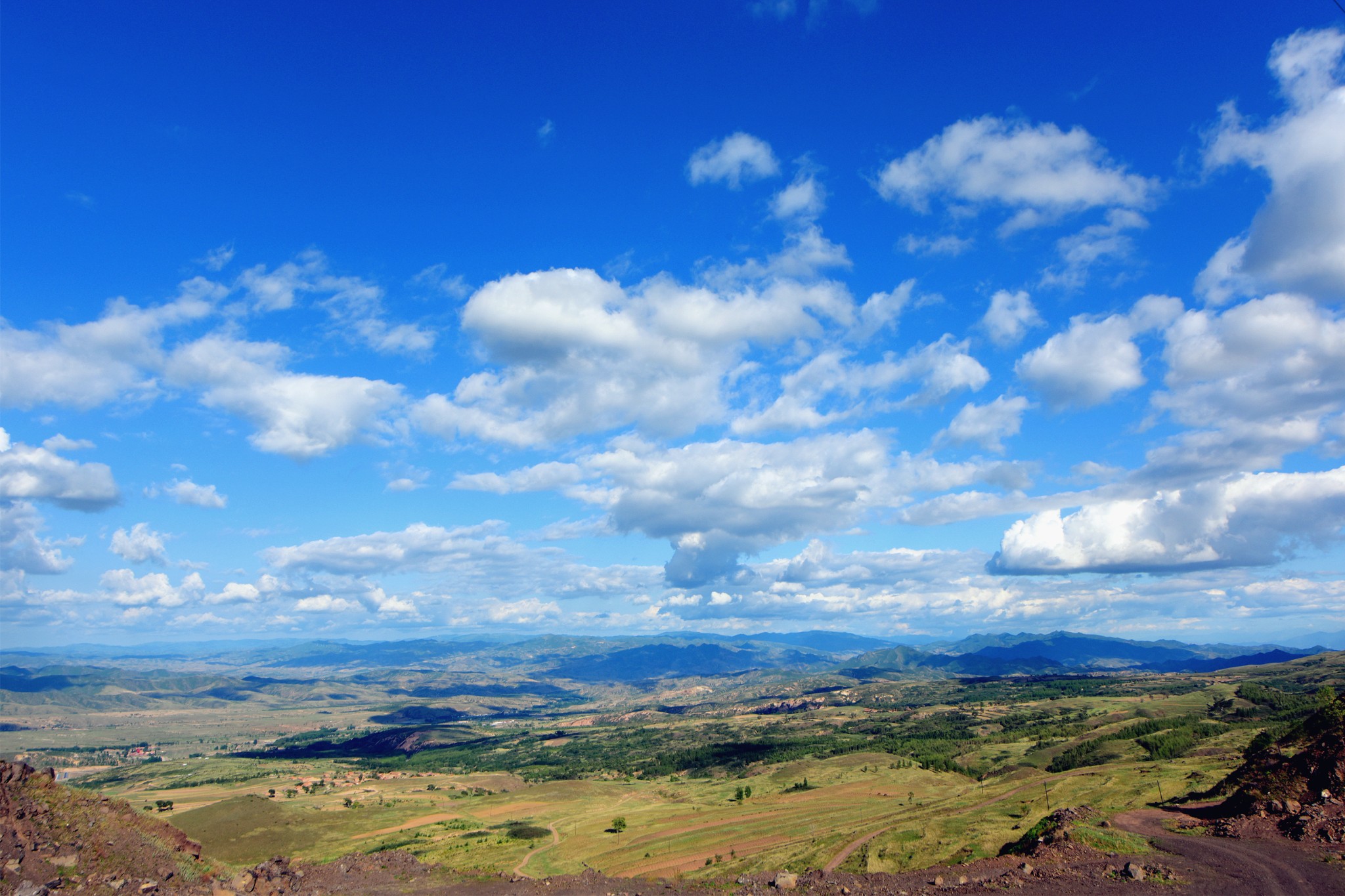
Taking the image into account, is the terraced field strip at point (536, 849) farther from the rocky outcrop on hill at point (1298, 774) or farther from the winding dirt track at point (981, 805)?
the rocky outcrop on hill at point (1298, 774)

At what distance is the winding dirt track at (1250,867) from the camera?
115ft

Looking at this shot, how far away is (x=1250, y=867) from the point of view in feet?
124

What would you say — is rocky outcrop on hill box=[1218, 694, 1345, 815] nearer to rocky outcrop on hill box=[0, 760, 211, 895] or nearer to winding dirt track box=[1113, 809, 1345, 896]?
winding dirt track box=[1113, 809, 1345, 896]

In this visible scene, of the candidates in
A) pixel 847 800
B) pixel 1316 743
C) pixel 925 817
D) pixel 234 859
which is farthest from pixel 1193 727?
pixel 234 859

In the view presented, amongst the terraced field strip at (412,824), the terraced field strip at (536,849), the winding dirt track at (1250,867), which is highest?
the winding dirt track at (1250,867)

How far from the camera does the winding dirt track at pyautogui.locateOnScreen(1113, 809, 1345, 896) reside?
3506 centimetres

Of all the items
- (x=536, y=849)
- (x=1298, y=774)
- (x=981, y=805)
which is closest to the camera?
(x=1298, y=774)

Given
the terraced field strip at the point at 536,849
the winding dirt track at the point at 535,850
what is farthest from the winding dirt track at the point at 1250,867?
the terraced field strip at the point at 536,849

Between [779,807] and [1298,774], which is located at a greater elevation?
[1298,774]

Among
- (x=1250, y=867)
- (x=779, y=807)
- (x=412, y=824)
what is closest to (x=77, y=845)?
(x=1250, y=867)

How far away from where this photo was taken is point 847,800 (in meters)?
115

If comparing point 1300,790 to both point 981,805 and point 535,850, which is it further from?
point 535,850

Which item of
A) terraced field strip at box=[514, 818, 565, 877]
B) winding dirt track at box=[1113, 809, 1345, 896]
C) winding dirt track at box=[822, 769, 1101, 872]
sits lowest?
terraced field strip at box=[514, 818, 565, 877]

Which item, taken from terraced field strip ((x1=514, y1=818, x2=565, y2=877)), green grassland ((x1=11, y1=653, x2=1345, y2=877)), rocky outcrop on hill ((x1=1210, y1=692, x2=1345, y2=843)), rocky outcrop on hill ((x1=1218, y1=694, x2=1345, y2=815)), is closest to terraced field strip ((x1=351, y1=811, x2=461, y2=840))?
green grassland ((x1=11, y1=653, x2=1345, y2=877))
